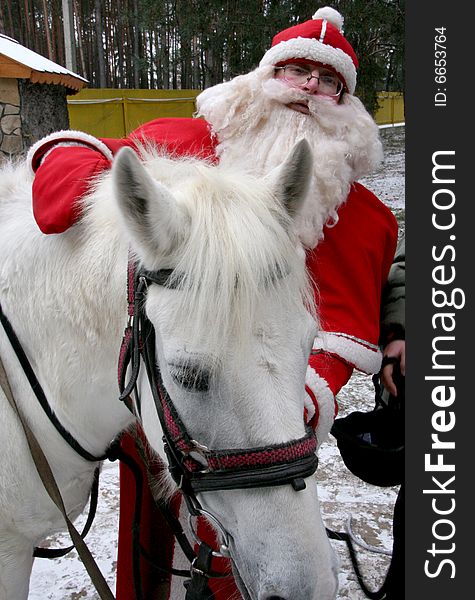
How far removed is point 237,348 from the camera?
1078 mm

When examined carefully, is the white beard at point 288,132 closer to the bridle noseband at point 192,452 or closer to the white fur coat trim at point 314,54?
the white fur coat trim at point 314,54

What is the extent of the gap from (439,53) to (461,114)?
0.75 feet

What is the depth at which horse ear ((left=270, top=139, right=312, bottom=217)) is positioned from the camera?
125 centimetres

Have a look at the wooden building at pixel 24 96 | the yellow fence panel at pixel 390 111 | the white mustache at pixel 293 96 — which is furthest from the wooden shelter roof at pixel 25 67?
the yellow fence panel at pixel 390 111

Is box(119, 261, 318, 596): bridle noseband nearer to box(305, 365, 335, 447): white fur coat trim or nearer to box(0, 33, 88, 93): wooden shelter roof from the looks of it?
box(305, 365, 335, 447): white fur coat trim

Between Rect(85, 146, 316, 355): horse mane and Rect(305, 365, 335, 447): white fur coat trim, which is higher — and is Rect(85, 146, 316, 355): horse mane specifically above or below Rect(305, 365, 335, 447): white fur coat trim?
above

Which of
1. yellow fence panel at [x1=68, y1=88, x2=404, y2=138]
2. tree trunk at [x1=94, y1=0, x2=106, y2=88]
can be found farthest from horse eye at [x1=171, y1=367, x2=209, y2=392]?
tree trunk at [x1=94, y1=0, x2=106, y2=88]

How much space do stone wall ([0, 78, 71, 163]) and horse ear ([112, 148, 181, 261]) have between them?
6.79 meters

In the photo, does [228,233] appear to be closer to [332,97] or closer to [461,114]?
[461,114]

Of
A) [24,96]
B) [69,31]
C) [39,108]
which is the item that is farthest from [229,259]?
[69,31]

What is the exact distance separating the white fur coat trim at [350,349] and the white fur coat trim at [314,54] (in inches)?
42.9

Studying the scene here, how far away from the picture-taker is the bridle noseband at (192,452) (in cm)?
107

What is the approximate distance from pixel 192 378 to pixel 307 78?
60.4 inches

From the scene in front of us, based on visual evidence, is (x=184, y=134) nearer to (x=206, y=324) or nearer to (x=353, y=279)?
(x=353, y=279)
